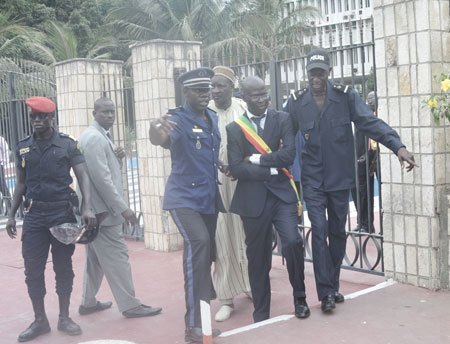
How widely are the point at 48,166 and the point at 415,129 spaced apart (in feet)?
9.62

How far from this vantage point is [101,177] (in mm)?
5398

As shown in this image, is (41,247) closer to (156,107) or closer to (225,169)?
(225,169)

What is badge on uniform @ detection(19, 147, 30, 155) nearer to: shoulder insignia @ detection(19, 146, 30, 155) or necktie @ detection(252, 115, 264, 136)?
shoulder insignia @ detection(19, 146, 30, 155)

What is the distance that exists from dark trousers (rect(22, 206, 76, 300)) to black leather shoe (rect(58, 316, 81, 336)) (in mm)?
206

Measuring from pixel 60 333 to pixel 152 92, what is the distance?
3692 millimetres

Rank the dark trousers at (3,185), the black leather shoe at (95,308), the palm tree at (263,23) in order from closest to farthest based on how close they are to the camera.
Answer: the black leather shoe at (95,308) → the dark trousers at (3,185) → the palm tree at (263,23)

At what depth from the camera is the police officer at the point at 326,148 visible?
4.95m

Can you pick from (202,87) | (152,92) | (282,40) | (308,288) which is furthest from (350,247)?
(282,40)

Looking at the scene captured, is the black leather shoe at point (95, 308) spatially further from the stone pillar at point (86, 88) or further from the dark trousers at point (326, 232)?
the stone pillar at point (86, 88)

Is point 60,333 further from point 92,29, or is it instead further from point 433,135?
point 92,29

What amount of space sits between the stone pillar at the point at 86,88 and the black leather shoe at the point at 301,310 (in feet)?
16.4

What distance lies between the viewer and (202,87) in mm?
4699

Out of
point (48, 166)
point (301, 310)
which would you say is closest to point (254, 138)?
point (301, 310)

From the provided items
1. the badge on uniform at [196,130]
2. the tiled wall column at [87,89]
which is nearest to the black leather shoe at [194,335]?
the badge on uniform at [196,130]
